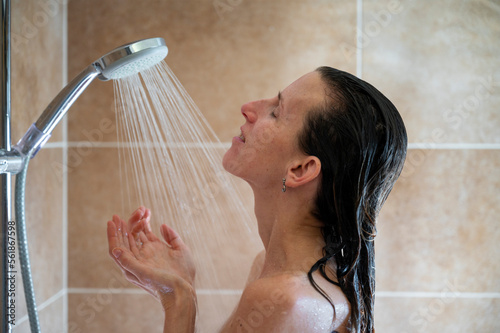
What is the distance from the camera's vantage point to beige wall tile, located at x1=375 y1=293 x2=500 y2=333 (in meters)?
A: 1.33

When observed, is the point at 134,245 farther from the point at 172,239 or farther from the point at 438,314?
the point at 438,314

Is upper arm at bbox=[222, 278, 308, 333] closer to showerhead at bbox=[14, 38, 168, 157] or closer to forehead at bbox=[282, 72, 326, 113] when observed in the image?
forehead at bbox=[282, 72, 326, 113]

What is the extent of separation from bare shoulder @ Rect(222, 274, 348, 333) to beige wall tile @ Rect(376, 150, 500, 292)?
1.89 ft

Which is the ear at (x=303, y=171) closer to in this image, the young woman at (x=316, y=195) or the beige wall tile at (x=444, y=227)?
the young woman at (x=316, y=195)

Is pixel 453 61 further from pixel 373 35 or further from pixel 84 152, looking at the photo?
pixel 84 152

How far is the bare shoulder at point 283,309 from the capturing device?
2.47 ft

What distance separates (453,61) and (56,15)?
104 cm

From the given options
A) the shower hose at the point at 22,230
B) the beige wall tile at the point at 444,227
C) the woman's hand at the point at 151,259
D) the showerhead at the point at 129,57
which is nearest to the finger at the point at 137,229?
the woman's hand at the point at 151,259

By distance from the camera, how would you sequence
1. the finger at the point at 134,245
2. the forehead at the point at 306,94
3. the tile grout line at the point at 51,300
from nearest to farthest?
the forehead at the point at 306,94, the finger at the point at 134,245, the tile grout line at the point at 51,300

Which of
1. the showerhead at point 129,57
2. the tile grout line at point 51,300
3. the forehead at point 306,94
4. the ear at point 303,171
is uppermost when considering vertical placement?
the showerhead at point 129,57

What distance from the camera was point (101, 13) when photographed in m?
1.33

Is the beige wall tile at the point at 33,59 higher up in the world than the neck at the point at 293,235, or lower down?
higher up

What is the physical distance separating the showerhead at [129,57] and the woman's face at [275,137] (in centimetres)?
22

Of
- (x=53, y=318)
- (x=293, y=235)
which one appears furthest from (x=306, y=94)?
(x=53, y=318)
